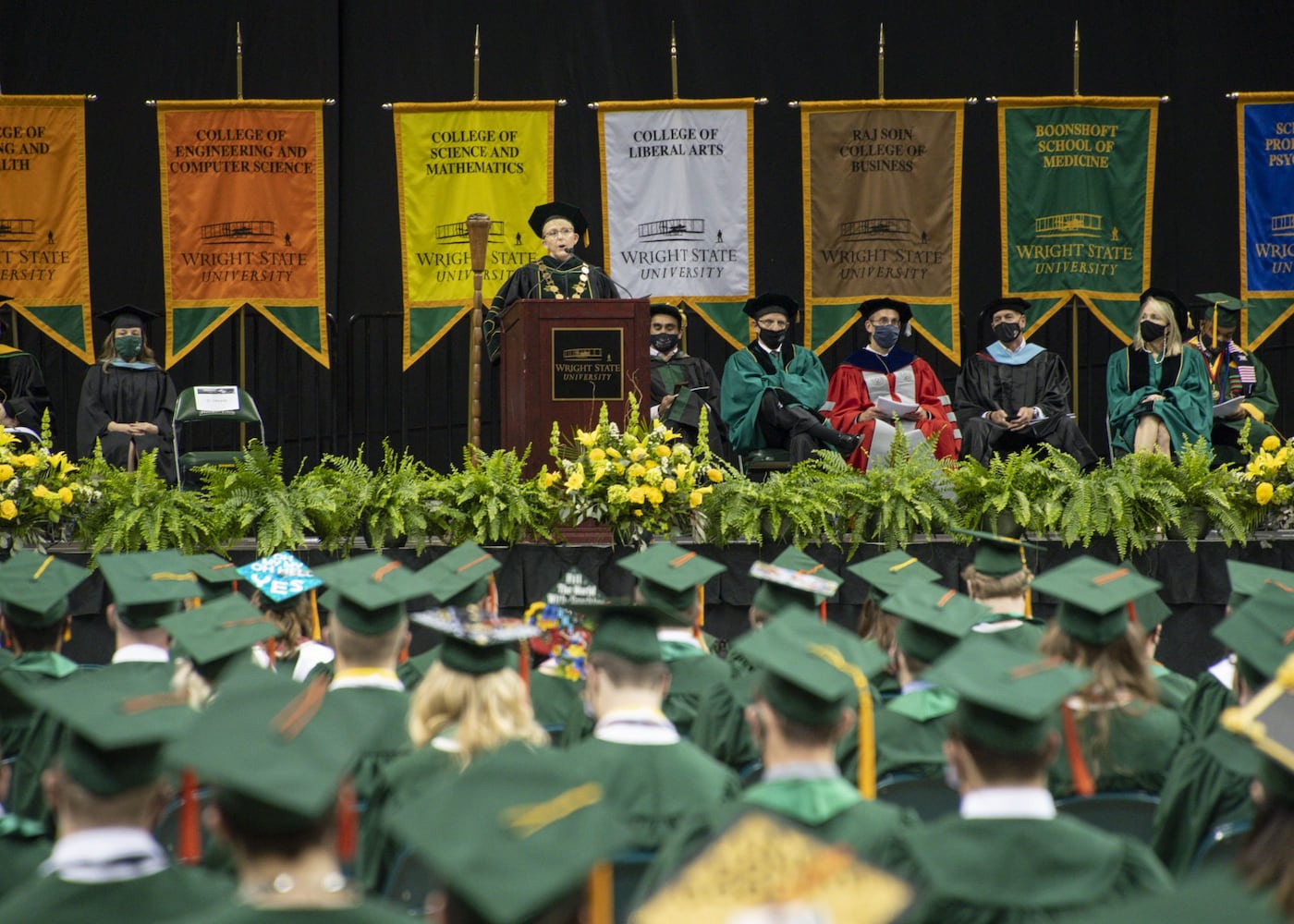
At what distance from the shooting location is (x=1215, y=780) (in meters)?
3.31

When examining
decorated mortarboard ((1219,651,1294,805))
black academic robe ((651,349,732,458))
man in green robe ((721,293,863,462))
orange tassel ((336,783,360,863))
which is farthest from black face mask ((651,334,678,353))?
orange tassel ((336,783,360,863))

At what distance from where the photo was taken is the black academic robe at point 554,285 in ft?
31.2

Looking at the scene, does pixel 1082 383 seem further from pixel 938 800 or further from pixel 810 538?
pixel 938 800

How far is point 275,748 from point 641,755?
1073 mm

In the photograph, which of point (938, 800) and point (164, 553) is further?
point (164, 553)

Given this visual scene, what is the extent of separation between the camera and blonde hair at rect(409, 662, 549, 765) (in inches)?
129

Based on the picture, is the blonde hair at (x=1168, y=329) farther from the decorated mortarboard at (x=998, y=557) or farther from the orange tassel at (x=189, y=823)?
the orange tassel at (x=189, y=823)

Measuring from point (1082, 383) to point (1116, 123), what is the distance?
2.90 metres

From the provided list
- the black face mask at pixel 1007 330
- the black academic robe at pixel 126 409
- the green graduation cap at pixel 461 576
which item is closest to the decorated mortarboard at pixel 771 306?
the black face mask at pixel 1007 330

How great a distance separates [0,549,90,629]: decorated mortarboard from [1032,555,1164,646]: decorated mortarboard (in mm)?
2752

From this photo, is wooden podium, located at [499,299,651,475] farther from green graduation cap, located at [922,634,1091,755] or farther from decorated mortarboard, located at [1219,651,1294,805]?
decorated mortarboard, located at [1219,651,1294,805]

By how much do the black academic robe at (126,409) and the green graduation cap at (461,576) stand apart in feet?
18.6

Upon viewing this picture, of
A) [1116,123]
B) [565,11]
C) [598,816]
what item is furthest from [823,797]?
[565,11]

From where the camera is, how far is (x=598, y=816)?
202 centimetres
